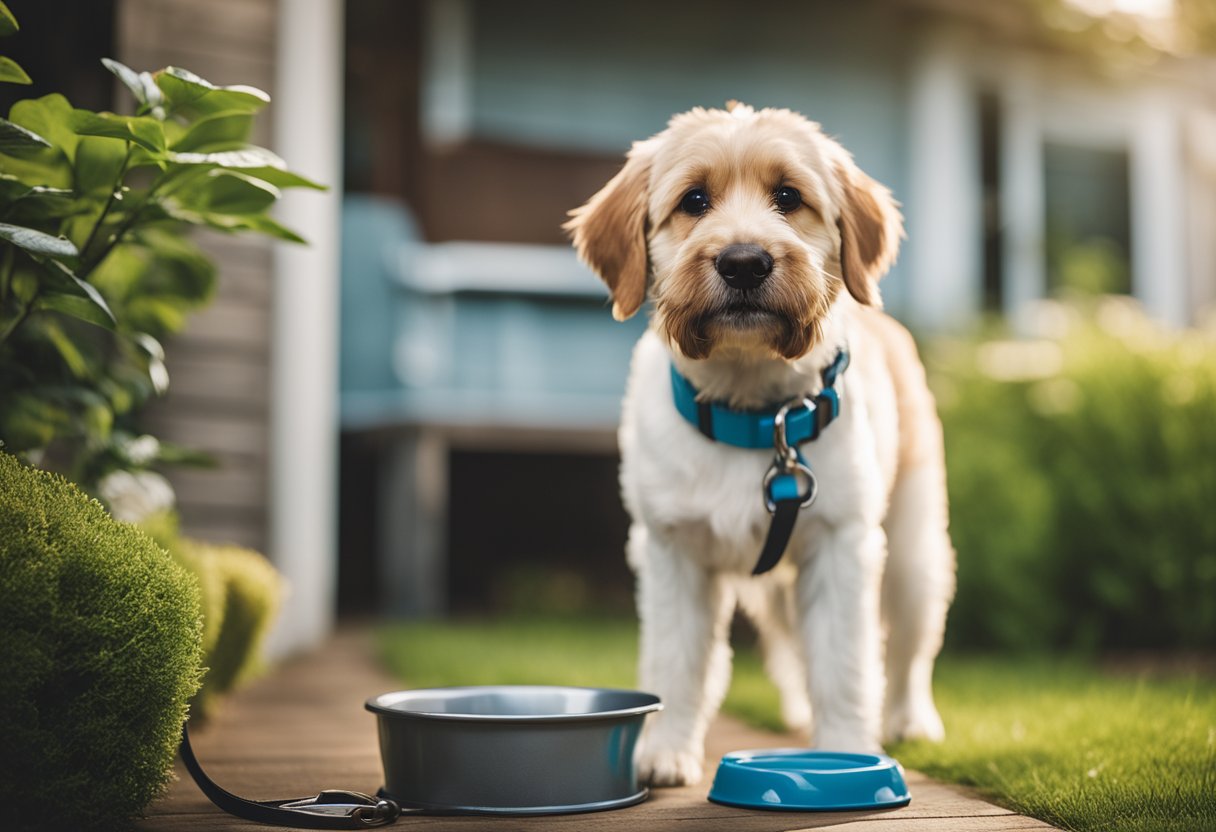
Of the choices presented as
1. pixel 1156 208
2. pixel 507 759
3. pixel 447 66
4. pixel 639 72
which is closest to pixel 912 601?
pixel 507 759

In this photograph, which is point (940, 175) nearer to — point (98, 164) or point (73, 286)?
point (98, 164)

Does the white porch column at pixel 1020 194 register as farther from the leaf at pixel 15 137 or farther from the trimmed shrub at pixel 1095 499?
the leaf at pixel 15 137

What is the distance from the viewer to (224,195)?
10.7 feet

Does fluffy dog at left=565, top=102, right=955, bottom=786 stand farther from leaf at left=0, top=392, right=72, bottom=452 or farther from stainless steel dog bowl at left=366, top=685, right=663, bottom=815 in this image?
leaf at left=0, top=392, right=72, bottom=452

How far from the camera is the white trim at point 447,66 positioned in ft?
33.8

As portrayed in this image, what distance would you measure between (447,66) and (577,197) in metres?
1.47

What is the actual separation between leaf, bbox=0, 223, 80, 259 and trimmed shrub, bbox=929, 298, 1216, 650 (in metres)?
5.15

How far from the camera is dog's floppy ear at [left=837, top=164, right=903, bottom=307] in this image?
10.9ft

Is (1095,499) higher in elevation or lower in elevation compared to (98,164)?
lower

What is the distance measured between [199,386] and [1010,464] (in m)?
4.15

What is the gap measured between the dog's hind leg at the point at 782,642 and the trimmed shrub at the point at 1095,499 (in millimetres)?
2822

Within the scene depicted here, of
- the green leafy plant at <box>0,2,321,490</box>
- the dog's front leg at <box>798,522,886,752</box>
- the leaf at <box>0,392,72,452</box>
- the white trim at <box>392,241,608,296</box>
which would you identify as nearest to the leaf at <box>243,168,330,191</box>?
the green leafy plant at <box>0,2,321,490</box>

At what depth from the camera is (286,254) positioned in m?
6.52

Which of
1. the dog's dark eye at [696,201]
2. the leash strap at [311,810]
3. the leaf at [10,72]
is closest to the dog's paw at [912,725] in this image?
the dog's dark eye at [696,201]
